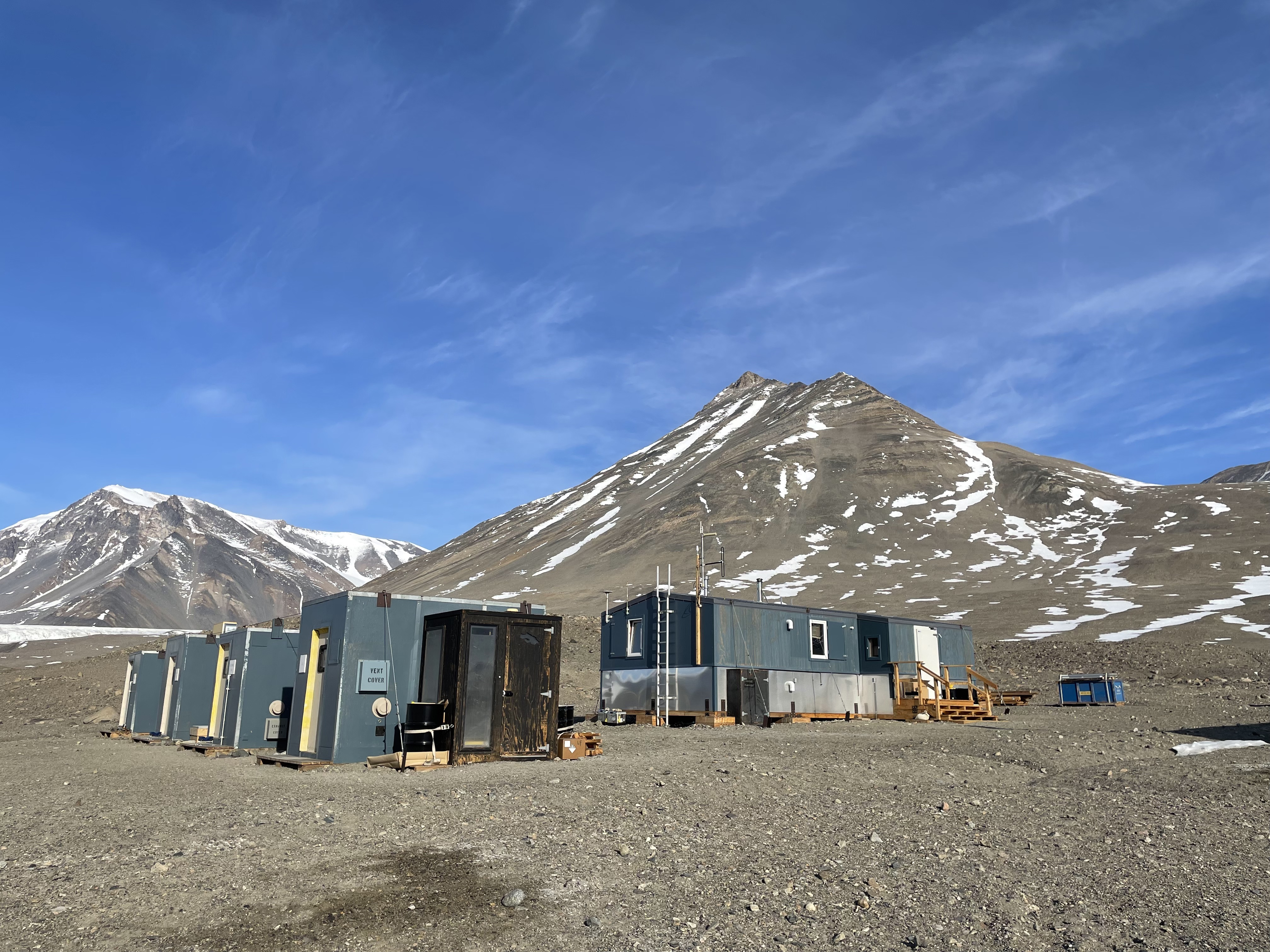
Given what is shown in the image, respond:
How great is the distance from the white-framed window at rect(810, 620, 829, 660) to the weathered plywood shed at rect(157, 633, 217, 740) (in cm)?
2100

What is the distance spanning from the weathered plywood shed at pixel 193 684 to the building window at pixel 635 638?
14269mm

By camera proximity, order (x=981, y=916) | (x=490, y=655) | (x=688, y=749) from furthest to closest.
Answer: (x=688, y=749), (x=490, y=655), (x=981, y=916)

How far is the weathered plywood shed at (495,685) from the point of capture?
17.5 m

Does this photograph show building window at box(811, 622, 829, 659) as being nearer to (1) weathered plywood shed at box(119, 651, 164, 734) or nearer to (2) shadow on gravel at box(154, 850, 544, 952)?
(1) weathered plywood shed at box(119, 651, 164, 734)

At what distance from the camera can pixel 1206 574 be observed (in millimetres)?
82562

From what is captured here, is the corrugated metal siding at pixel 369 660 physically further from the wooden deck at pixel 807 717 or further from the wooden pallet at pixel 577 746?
the wooden deck at pixel 807 717

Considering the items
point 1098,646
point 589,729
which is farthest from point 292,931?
point 1098,646

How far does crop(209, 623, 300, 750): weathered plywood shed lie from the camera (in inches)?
901

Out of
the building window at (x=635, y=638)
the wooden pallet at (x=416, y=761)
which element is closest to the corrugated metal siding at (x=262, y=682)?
the wooden pallet at (x=416, y=761)

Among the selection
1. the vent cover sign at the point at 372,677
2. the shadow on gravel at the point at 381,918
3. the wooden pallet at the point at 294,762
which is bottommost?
the shadow on gravel at the point at 381,918

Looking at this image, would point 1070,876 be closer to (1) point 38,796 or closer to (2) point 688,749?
(2) point 688,749

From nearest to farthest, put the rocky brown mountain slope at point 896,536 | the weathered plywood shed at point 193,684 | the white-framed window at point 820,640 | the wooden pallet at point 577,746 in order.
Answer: the wooden pallet at point 577,746
the weathered plywood shed at point 193,684
the white-framed window at point 820,640
the rocky brown mountain slope at point 896,536

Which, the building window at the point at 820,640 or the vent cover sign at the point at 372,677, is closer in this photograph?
the vent cover sign at the point at 372,677

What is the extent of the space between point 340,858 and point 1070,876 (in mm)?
6935
